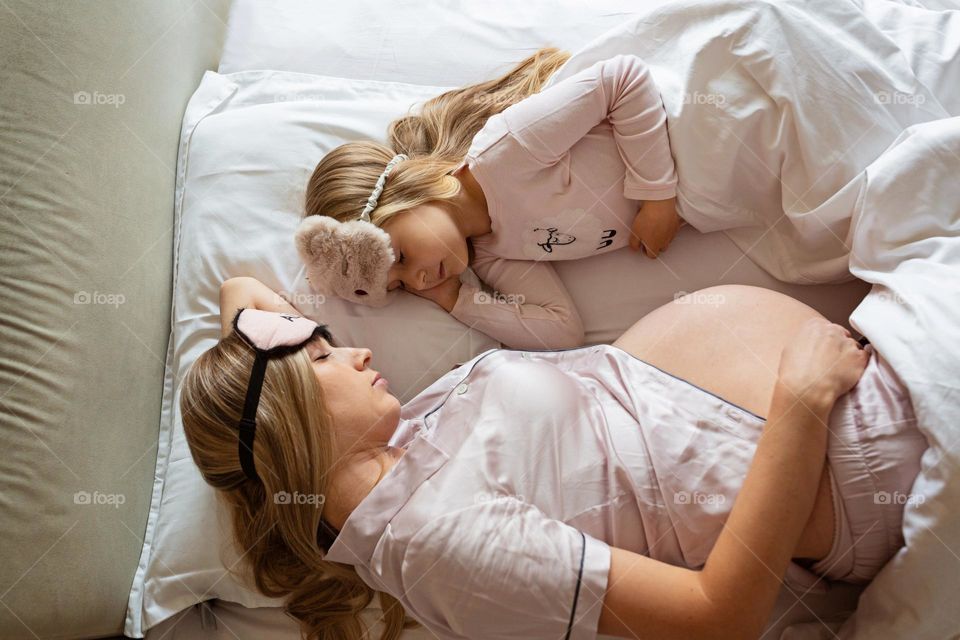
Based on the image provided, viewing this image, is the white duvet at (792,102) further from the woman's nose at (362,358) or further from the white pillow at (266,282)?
the woman's nose at (362,358)

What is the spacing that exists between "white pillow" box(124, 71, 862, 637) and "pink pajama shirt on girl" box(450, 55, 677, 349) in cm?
8

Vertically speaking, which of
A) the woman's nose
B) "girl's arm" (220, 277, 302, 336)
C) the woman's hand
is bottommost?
the woman's nose

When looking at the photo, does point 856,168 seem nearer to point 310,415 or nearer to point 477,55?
point 477,55

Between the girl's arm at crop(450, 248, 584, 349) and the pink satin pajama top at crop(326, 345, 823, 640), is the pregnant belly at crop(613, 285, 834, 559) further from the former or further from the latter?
the girl's arm at crop(450, 248, 584, 349)

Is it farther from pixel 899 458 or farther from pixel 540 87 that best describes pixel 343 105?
pixel 899 458

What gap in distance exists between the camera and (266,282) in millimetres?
1566

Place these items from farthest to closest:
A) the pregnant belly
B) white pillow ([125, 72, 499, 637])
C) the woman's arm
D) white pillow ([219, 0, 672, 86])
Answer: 1. white pillow ([219, 0, 672, 86])
2. white pillow ([125, 72, 499, 637])
3. the pregnant belly
4. the woman's arm

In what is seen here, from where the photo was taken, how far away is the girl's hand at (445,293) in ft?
5.10

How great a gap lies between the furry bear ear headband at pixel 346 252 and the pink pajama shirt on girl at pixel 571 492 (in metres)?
0.29

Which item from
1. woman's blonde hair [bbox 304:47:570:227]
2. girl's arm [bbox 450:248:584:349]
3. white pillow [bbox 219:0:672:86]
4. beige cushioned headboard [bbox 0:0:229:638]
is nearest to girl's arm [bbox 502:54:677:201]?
woman's blonde hair [bbox 304:47:570:227]

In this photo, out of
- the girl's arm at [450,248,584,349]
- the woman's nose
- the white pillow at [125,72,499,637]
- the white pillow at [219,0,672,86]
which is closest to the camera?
the woman's nose

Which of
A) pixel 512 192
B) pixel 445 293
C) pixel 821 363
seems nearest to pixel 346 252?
pixel 445 293

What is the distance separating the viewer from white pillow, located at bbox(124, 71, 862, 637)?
140 cm

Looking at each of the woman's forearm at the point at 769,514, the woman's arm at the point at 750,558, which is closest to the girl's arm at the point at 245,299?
the woman's arm at the point at 750,558
